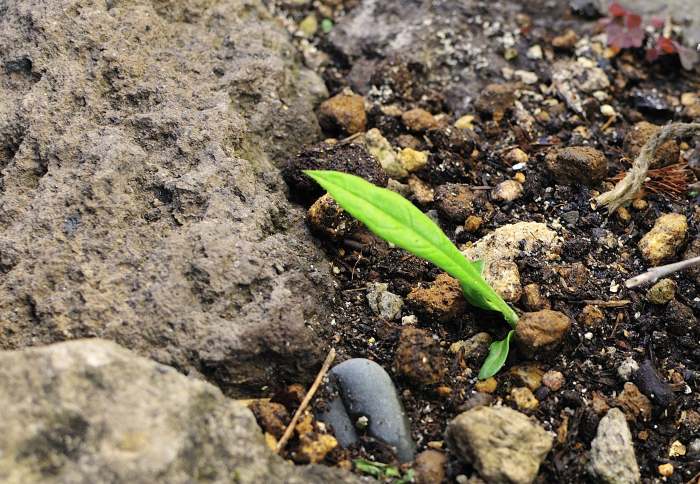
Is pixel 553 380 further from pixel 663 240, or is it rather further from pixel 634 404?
pixel 663 240

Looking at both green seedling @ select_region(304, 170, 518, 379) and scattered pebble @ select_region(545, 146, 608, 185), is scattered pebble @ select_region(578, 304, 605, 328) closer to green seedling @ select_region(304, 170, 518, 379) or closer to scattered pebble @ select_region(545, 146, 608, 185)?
green seedling @ select_region(304, 170, 518, 379)

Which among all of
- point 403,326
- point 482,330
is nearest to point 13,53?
point 403,326

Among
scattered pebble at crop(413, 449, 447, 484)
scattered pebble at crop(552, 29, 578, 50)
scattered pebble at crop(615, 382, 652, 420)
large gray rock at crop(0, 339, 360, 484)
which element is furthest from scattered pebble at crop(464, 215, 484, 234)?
scattered pebble at crop(552, 29, 578, 50)

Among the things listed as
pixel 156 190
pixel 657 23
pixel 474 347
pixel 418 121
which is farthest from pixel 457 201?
pixel 657 23

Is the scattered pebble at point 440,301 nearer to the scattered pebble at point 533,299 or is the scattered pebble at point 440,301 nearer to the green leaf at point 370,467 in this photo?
the scattered pebble at point 533,299

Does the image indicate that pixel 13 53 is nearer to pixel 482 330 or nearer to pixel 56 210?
pixel 56 210

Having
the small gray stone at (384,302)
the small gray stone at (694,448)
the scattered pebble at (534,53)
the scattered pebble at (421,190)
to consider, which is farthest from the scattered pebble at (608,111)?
the small gray stone at (694,448)

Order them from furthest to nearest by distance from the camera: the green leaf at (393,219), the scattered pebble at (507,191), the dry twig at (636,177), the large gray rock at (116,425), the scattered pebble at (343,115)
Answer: the scattered pebble at (343,115)
the scattered pebble at (507,191)
the dry twig at (636,177)
the green leaf at (393,219)
the large gray rock at (116,425)
